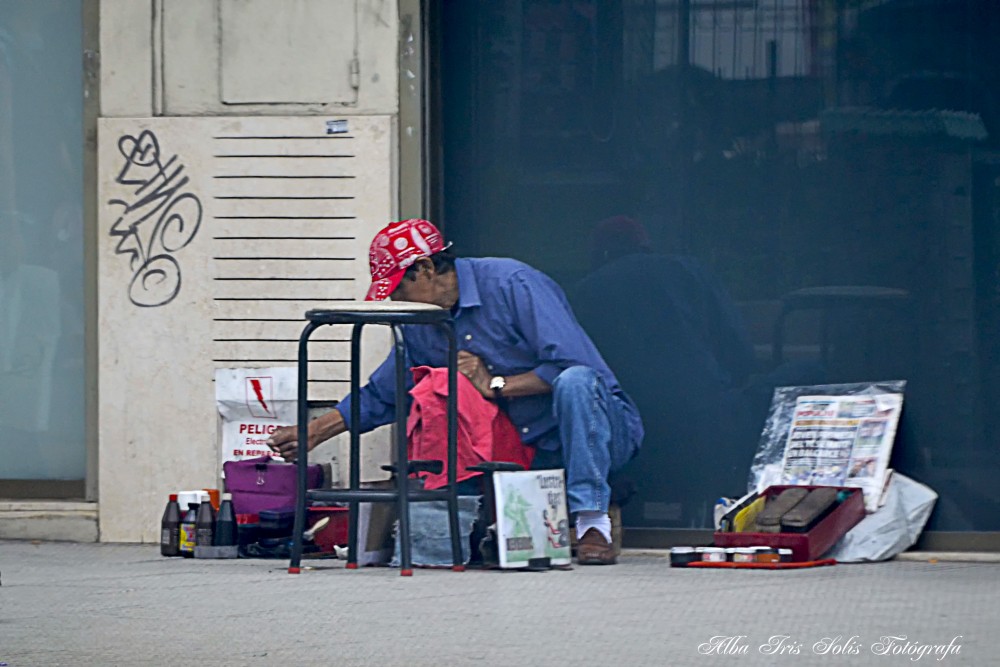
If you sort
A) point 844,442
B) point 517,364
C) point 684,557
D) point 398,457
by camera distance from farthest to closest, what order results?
point 844,442, point 517,364, point 684,557, point 398,457

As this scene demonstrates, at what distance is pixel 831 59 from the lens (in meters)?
7.81

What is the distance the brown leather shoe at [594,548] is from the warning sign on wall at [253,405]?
151cm

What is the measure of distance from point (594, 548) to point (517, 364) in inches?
32.6

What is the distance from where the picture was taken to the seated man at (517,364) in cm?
716

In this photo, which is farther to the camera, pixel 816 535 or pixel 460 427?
pixel 460 427

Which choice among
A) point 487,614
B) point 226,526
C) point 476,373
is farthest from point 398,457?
point 487,614

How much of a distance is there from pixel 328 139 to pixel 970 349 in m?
2.95

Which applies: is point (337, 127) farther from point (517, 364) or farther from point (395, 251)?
point (517, 364)

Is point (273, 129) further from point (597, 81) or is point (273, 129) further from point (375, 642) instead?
point (375, 642)

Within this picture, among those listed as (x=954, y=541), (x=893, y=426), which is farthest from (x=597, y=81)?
(x=954, y=541)

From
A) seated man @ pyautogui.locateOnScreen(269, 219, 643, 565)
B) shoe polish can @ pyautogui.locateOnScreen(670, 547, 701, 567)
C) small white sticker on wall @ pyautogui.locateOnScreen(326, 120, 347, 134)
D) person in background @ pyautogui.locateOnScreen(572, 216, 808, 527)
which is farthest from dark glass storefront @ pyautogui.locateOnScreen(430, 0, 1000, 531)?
shoe polish can @ pyautogui.locateOnScreen(670, 547, 701, 567)

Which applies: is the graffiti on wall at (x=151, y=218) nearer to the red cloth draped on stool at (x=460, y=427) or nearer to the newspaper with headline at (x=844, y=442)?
the red cloth draped on stool at (x=460, y=427)

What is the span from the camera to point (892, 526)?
7402 mm

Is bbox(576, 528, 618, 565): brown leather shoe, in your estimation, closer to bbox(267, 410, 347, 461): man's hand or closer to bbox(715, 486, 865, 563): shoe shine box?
bbox(715, 486, 865, 563): shoe shine box
